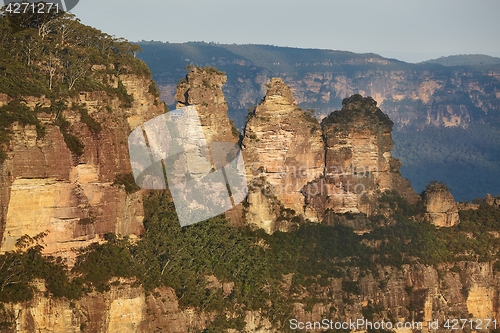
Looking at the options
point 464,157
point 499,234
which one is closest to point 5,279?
point 499,234

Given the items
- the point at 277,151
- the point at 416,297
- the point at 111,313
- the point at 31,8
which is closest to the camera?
the point at 111,313

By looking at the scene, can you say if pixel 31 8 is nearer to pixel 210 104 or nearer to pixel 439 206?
pixel 210 104

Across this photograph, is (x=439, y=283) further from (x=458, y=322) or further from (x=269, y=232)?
(x=269, y=232)

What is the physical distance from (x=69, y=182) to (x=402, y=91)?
8588cm

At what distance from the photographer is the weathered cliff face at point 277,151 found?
2324 inches

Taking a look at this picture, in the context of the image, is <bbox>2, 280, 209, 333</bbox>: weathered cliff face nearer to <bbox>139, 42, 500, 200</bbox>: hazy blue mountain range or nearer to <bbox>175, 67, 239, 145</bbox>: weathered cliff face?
<bbox>175, 67, 239, 145</bbox>: weathered cliff face

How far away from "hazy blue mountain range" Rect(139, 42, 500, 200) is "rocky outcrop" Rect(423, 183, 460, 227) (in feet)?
137

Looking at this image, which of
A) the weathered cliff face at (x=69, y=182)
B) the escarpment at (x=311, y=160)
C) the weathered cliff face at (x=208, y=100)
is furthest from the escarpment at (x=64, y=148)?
the escarpment at (x=311, y=160)

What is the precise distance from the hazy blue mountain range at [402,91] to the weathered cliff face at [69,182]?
5742 centimetres

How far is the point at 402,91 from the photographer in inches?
4998

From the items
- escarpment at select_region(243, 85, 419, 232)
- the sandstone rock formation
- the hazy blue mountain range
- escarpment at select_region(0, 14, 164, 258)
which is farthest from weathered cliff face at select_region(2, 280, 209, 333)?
the hazy blue mountain range

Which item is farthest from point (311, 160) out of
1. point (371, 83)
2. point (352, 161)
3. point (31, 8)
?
point (371, 83)

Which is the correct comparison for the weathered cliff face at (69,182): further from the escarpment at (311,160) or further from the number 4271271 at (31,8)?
the escarpment at (311,160)

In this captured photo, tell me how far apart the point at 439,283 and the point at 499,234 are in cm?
617
